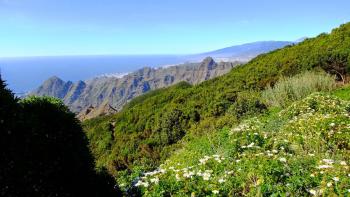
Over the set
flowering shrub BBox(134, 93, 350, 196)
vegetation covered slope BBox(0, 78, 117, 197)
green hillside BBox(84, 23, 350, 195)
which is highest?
vegetation covered slope BBox(0, 78, 117, 197)

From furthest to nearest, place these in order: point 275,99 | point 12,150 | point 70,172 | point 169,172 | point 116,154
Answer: point 116,154
point 275,99
point 169,172
point 70,172
point 12,150

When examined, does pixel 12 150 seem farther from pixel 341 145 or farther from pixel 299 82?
pixel 299 82

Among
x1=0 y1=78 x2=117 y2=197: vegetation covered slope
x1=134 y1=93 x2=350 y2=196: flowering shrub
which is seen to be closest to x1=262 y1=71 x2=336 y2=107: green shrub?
x1=134 y1=93 x2=350 y2=196: flowering shrub

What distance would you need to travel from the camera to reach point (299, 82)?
66.9ft

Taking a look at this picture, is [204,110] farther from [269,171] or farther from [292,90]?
[269,171]

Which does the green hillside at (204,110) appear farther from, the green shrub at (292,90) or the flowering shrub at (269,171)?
the flowering shrub at (269,171)

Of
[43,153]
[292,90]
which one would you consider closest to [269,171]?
[43,153]

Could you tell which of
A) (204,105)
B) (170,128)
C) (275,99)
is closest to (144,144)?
(170,128)

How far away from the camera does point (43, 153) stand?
5.12 m

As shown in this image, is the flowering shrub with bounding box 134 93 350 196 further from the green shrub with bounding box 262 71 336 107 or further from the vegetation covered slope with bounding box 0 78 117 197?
the green shrub with bounding box 262 71 336 107

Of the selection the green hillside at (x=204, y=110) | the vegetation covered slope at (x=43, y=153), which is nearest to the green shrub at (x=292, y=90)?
the green hillside at (x=204, y=110)

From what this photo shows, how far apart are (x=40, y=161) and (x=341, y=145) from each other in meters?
7.16

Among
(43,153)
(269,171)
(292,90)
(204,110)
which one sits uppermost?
(43,153)

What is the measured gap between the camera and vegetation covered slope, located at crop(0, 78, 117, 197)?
4.45 m
